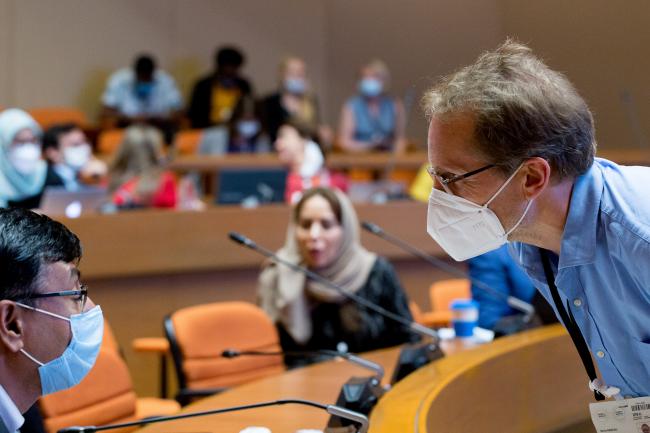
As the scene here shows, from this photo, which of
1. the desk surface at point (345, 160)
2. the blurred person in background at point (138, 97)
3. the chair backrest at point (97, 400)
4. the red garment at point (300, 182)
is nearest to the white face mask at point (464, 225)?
the chair backrest at point (97, 400)

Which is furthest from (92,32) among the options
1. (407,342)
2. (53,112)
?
(407,342)

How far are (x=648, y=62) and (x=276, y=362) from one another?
3.51 meters

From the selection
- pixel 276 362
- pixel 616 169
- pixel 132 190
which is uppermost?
pixel 616 169

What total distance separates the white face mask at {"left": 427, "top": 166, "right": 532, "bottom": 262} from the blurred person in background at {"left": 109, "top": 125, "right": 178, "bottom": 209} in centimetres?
325

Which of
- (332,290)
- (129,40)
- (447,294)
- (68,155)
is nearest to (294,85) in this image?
(129,40)

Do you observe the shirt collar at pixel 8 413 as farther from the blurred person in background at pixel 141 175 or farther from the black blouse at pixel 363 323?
the blurred person in background at pixel 141 175

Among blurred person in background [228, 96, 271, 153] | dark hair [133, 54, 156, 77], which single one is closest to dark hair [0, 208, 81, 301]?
blurred person in background [228, 96, 271, 153]

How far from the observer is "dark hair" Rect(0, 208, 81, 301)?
169 cm

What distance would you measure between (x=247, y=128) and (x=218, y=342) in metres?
3.45

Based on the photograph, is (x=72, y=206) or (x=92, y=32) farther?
(x=92, y=32)

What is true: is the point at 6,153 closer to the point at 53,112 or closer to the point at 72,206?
the point at 72,206

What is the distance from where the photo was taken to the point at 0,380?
1.72 metres

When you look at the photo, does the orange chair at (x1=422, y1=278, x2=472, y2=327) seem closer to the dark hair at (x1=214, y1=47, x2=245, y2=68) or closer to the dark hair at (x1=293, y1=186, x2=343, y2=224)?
the dark hair at (x1=293, y1=186, x2=343, y2=224)

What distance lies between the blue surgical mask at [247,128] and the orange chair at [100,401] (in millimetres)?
3689
